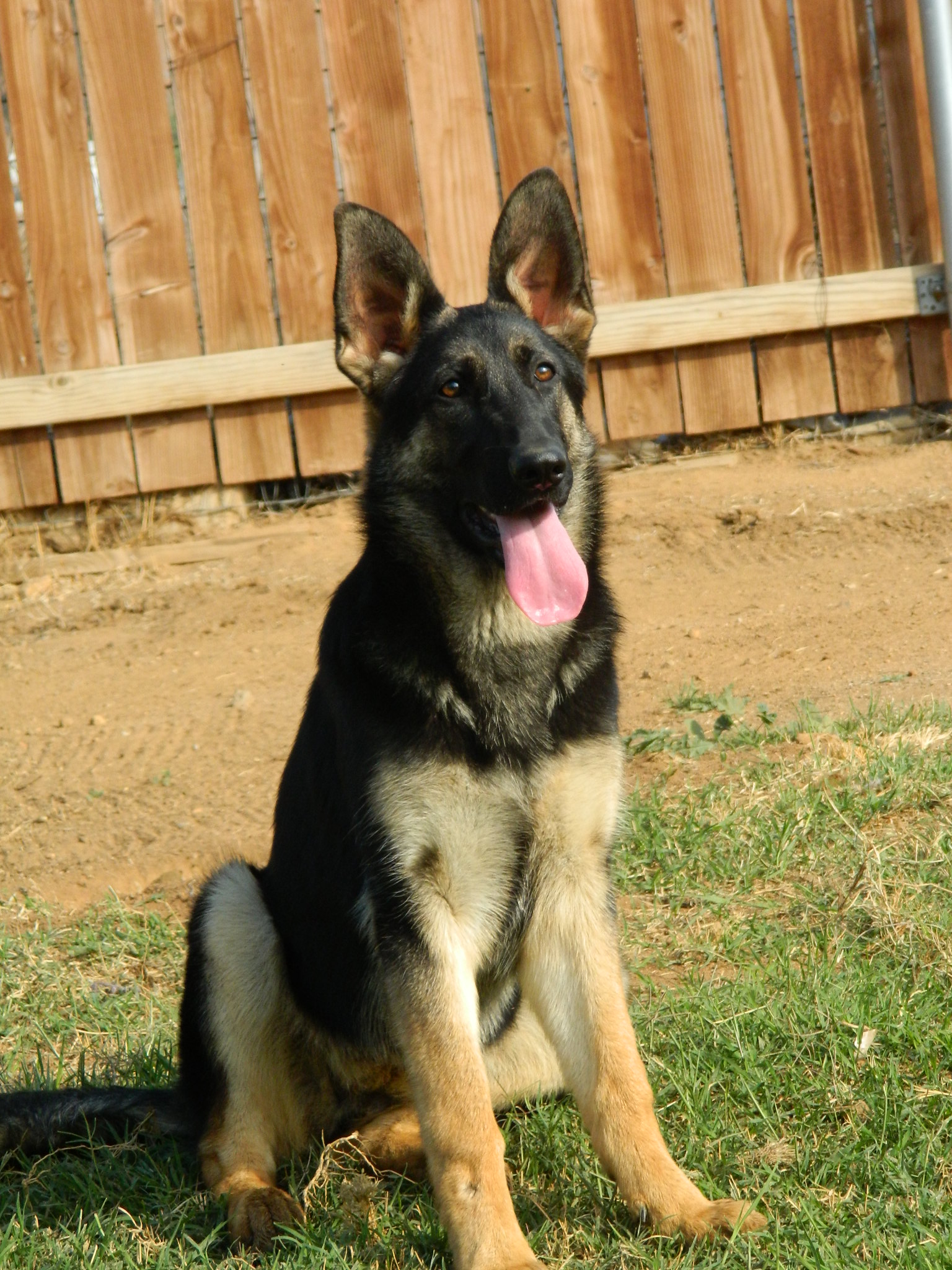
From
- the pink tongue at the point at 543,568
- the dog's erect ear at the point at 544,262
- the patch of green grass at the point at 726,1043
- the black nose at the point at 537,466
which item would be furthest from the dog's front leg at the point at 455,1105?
the dog's erect ear at the point at 544,262

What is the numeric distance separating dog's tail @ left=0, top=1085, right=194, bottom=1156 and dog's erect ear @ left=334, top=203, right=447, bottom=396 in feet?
6.08

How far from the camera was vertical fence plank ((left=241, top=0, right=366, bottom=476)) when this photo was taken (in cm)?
623

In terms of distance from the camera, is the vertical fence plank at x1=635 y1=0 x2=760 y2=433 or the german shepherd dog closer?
the german shepherd dog

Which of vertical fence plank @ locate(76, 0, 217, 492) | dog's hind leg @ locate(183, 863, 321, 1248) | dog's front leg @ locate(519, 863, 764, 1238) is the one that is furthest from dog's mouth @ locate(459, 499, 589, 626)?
vertical fence plank @ locate(76, 0, 217, 492)

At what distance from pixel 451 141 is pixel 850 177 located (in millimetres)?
1949

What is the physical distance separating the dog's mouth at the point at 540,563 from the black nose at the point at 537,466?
0.33ft

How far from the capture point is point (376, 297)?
332 centimetres

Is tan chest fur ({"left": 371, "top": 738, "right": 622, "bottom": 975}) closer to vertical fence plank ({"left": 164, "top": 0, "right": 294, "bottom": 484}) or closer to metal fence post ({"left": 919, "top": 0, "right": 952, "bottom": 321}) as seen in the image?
vertical fence plank ({"left": 164, "top": 0, "right": 294, "bottom": 484})

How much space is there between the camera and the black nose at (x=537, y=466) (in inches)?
112

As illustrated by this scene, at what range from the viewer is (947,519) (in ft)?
19.5

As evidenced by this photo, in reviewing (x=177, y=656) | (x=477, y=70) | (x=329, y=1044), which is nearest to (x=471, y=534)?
(x=329, y=1044)

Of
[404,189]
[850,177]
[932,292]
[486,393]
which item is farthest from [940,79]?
[486,393]

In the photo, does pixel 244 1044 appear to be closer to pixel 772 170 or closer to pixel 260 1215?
pixel 260 1215

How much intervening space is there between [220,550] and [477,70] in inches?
103
